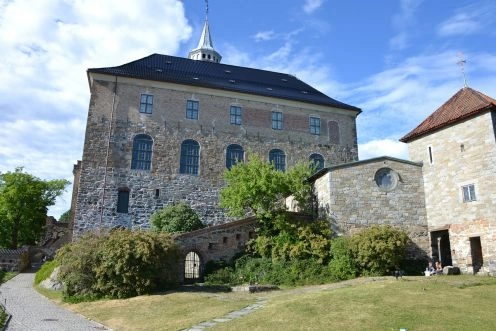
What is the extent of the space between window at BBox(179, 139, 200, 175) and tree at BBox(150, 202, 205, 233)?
3755 mm

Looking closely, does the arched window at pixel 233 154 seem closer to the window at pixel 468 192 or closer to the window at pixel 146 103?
the window at pixel 146 103

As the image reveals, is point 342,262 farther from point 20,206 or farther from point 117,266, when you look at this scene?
point 20,206

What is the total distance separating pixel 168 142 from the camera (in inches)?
1119

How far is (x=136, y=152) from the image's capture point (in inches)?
1089

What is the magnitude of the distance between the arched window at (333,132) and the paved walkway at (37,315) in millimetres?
22355

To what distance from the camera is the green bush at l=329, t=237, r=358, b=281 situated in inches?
752

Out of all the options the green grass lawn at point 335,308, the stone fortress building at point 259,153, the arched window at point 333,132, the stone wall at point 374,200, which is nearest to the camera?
the green grass lawn at point 335,308

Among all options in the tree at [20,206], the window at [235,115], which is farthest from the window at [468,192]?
the tree at [20,206]

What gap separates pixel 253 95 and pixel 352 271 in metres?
16.2

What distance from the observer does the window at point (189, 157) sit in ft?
93.2

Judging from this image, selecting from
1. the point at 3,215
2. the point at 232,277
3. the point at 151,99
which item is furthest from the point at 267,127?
the point at 3,215

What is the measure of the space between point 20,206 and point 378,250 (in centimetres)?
3562

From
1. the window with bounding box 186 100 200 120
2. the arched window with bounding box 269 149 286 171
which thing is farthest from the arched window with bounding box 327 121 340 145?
the window with bounding box 186 100 200 120

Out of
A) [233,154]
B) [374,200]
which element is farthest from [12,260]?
[374,200]
